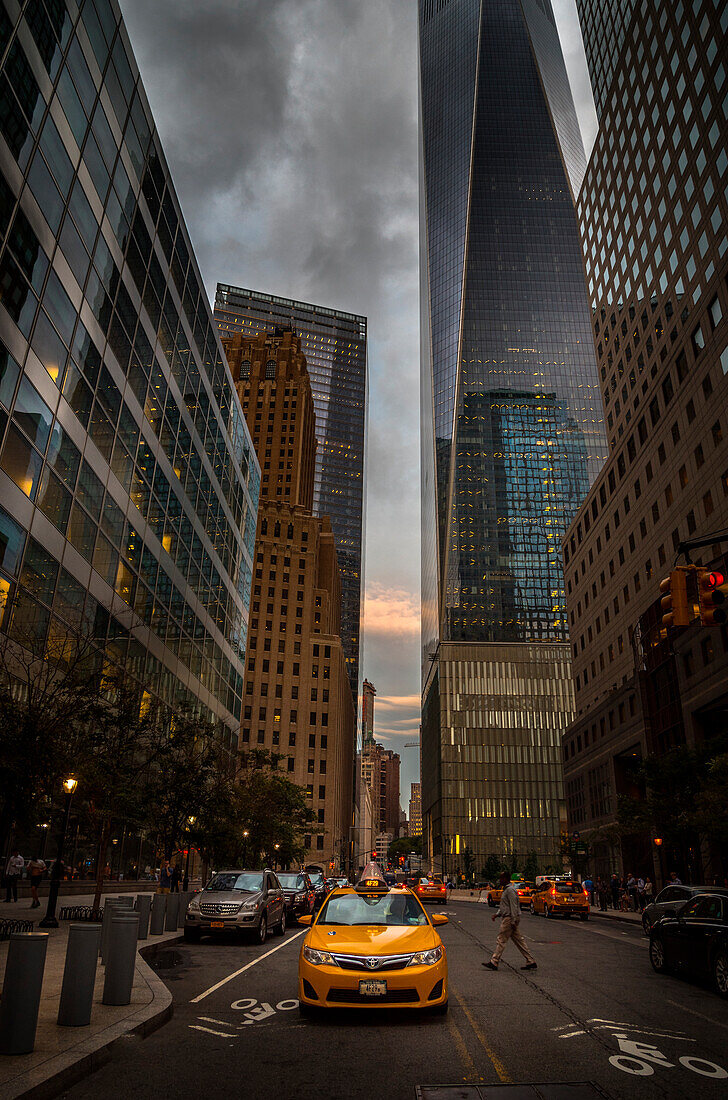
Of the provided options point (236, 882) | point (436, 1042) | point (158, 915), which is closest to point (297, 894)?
point (236, 882)

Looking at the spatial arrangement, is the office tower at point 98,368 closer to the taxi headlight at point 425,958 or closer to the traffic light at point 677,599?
the taxi headlight at point 425,958

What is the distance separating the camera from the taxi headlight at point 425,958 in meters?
8.73

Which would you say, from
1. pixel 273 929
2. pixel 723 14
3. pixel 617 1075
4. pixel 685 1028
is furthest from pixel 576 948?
pixel 723 14

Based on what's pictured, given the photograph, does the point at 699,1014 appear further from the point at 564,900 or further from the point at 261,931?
the point at 564,900

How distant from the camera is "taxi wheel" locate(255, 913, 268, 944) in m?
18.0

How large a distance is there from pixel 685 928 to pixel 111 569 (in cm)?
2113

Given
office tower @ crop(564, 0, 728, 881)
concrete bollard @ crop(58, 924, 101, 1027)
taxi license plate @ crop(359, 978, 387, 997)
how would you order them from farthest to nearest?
1. office tower @ crop(564, 0, 728, 881)
2. taxi license plate @ crop(359, 978, 387, 997)
3. concrete bollard @ crop(58, 924, 101, 1027)

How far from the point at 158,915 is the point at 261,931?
2.55 metres

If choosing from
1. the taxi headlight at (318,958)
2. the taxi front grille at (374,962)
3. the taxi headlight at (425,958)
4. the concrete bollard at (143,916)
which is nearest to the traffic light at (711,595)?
the taxi headlight at (425,958)

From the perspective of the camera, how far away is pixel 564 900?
1266 inches

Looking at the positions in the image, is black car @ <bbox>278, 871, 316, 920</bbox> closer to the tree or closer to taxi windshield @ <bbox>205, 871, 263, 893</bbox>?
taxi windshield @ <bbox>205, 871, 263, 893</bbox>

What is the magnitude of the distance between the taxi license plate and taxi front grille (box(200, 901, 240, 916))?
10.4 meters

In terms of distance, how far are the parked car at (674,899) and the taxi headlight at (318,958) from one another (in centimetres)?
743

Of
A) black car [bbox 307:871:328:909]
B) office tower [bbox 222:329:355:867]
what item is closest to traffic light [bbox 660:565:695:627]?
black car [bbox 307:871:328:909]
